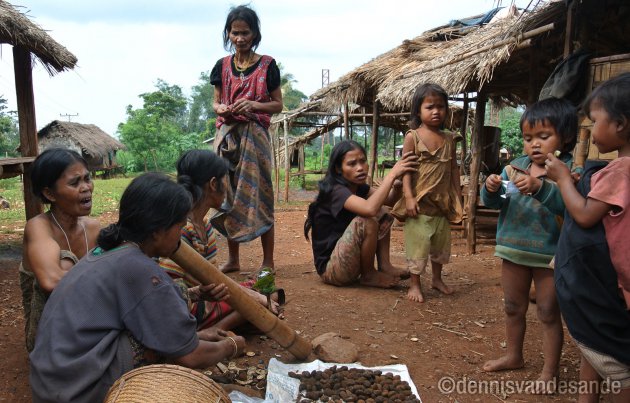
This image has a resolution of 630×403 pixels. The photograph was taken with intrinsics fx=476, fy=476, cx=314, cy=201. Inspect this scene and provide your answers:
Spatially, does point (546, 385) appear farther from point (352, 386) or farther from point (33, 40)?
point (33, 40)

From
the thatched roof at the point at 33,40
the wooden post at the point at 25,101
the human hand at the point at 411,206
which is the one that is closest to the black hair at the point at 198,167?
the human hand at the point at 411,206

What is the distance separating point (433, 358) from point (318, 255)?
4.94 ft

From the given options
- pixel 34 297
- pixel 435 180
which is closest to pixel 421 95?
pixel 435 180

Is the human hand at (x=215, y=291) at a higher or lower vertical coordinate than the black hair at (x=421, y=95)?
lower

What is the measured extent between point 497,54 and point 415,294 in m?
2.99

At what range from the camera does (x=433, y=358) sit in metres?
2.77

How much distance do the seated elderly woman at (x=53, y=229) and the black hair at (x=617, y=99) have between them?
2.31 m

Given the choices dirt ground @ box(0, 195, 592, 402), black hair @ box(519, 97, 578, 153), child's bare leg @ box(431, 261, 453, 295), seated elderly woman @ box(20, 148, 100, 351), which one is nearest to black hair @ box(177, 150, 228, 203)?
seated elderly woman @ box(20, 148, 100, 351)

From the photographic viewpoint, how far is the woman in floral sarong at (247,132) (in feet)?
13.1

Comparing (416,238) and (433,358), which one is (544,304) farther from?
(416,238)

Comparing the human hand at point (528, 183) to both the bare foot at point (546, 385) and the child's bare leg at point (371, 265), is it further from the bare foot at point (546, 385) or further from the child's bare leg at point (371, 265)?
the child's bare leg at point (371, 265)

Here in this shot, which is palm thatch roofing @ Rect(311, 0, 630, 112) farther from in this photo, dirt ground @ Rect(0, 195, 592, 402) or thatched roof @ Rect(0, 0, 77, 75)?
thatched roof @ Rect(0, 0, 77, 75)

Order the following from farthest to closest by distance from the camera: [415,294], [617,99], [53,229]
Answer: [415,294] → [53,229] → [617,99]

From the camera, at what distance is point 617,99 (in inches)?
68.0
